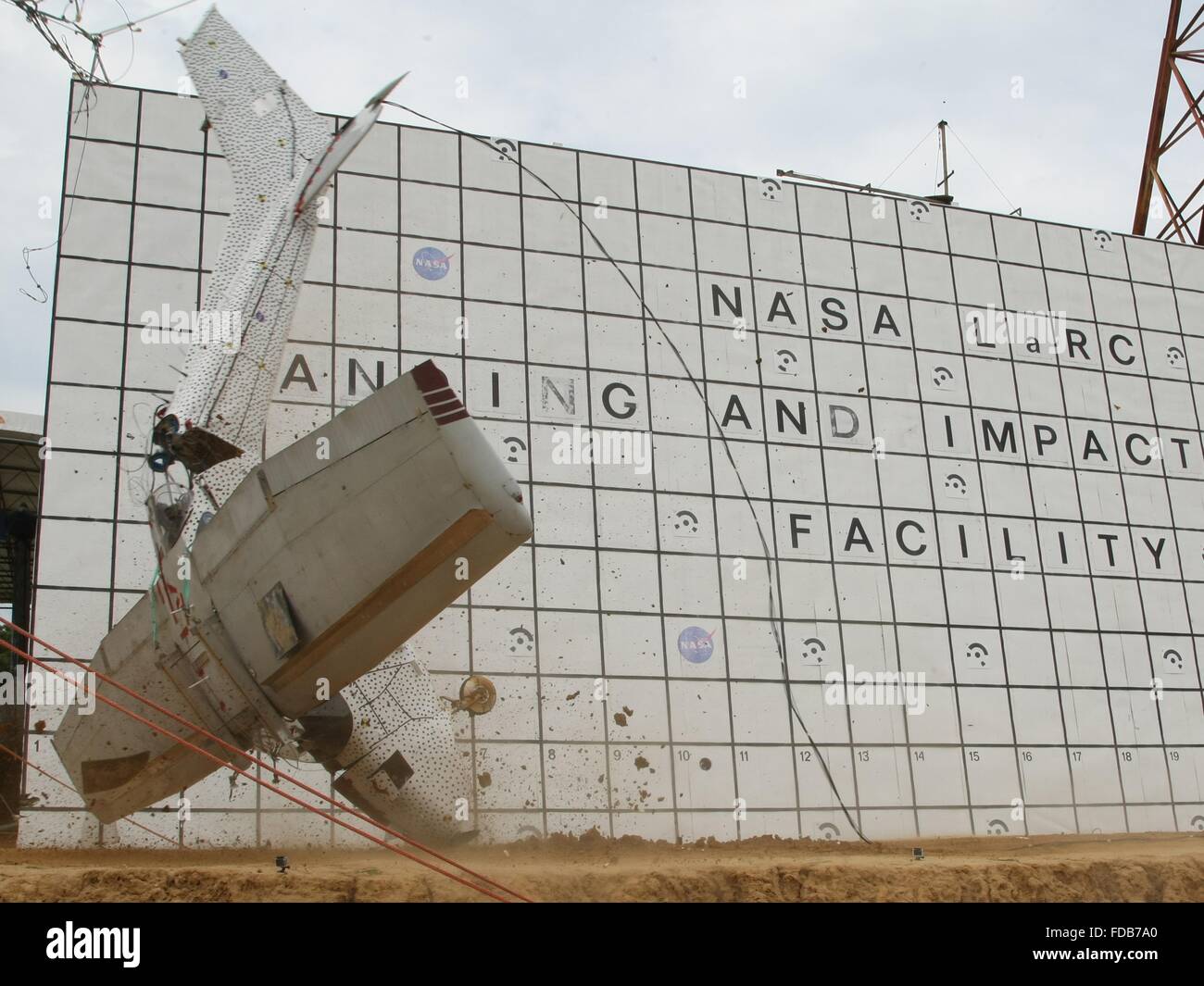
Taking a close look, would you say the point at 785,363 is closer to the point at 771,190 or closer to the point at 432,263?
the point at 771,190

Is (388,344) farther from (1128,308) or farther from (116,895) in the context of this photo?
(1128,308)

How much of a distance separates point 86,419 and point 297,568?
14.1ft

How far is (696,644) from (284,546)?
224 inches

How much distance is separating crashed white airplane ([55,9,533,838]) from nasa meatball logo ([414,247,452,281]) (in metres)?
2.10

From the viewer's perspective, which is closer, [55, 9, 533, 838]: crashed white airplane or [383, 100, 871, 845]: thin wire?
[55, 9, 533, 838]: crashed white airplane

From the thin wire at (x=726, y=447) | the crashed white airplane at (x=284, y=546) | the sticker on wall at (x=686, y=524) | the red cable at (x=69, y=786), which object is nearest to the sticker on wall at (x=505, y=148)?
the thin wire at (x=726, y=447)

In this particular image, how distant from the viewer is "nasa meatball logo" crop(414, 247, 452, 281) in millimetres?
13008

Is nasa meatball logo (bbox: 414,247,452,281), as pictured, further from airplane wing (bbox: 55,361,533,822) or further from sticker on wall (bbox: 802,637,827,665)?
sticker on wall (bbox: 802,637,827,665)

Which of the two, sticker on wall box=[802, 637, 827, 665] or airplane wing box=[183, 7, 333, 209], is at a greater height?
airplane wing box=[183, 7, 333, 209]

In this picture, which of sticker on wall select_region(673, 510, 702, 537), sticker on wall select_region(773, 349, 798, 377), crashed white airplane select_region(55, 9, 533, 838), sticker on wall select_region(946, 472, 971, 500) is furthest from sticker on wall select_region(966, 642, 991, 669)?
crashed white airplane select_region(55, 9, 533, 838)

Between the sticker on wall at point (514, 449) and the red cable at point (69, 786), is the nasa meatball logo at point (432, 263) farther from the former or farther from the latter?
the red cable at point (69, 786)

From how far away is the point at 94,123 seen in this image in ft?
39.7

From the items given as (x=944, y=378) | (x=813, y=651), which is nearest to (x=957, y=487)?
(x=944, y=378)

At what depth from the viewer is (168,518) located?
32.0 ft
